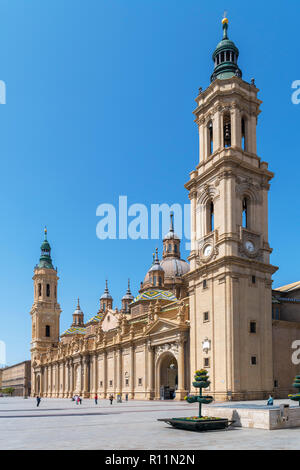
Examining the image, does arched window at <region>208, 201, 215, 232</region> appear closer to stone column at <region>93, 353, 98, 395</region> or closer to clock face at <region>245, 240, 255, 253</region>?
clock face at <region>245, 240, 255, 253</region>

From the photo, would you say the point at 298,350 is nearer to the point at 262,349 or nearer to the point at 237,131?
the point at 262,349

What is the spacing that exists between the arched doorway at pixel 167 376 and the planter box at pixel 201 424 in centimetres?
3367

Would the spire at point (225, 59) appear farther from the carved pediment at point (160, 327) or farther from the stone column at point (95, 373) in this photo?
the stone column at point (95, 373)

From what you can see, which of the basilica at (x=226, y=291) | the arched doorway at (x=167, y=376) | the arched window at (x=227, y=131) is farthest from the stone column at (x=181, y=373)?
the arched window at (x=227, y=131)

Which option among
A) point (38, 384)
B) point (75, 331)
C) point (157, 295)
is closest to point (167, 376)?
point (157, 295)

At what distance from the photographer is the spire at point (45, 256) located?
425 ft

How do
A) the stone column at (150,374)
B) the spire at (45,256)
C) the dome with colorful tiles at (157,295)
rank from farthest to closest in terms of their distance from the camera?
1. the spire at (45,256)
2. the dome with colorful tiles at (157,295)
3. the stone column at (150,374)

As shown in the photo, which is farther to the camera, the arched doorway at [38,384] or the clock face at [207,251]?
the arched doorway at [38,384]

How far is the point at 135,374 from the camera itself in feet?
197

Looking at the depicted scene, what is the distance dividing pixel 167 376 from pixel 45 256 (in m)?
82.7

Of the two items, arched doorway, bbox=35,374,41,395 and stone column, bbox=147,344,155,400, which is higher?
stone column, bbox=147,344,155,400

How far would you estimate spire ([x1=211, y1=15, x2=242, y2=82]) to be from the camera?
169ft

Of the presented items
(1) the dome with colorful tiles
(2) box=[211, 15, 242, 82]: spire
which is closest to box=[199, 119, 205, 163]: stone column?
(2) box=[211, 15, 242, 82]: spire

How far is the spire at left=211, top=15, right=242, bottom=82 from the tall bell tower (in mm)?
103
